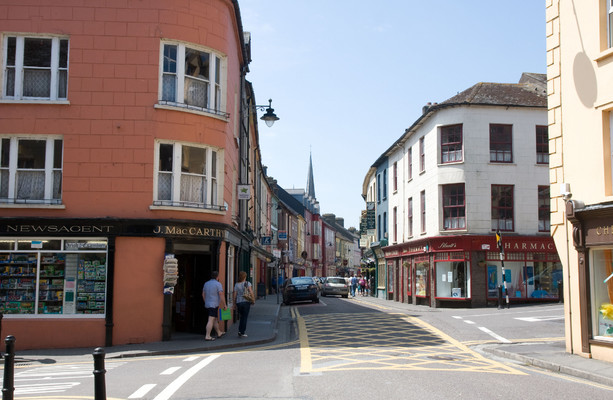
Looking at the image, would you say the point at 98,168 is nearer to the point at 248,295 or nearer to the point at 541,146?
the point at 248,295

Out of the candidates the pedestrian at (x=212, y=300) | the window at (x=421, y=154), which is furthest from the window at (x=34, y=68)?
the window at (x=421, y=154)

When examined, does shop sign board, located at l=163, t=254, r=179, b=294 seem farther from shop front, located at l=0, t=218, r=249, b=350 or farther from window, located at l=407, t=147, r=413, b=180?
window, located at l=407, t=147, r=413, b=180

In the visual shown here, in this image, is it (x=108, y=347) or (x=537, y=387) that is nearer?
(x=537, y=387)

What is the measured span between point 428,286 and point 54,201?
21.2 meters

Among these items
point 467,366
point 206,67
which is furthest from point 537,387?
point 206,67

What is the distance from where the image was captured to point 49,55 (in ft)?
55.4

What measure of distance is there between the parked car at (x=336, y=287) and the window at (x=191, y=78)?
88.6 feet

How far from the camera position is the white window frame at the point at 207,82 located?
675 inches

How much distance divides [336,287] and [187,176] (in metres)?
27.8

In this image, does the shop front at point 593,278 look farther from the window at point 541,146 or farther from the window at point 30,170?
the window at point 541,146

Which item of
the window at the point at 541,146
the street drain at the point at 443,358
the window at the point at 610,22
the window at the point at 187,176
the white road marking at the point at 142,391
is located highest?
the window at the point at 541,146

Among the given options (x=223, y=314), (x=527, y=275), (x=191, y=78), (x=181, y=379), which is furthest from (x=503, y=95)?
(x=181, y=379)

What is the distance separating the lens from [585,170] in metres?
13.2

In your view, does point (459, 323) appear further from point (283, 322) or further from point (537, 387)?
point (537, 387)
